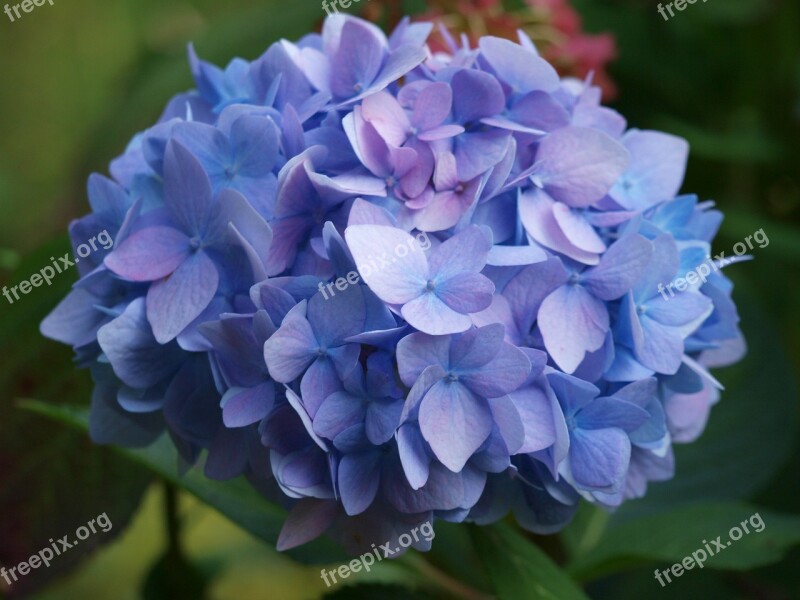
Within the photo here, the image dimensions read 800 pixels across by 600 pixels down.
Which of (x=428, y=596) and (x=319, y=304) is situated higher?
(x=319, y=304)

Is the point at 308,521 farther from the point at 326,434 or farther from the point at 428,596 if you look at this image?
the point at 428,596

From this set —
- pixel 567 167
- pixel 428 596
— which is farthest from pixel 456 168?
pixel 428 596

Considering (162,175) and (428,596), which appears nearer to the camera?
(162,175)

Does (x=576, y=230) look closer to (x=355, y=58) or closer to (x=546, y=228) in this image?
(x=546, y=228)

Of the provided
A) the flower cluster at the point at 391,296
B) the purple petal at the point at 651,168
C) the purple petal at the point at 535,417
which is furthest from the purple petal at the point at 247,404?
the purple petal at the point at 651,168

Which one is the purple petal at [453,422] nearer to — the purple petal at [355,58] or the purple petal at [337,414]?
the purple petal at [337,414]

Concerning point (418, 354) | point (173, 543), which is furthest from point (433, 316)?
point (173, 543)

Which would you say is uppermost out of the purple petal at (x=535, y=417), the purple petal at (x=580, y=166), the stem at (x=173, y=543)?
the purple petal at (x=580, y=166)
